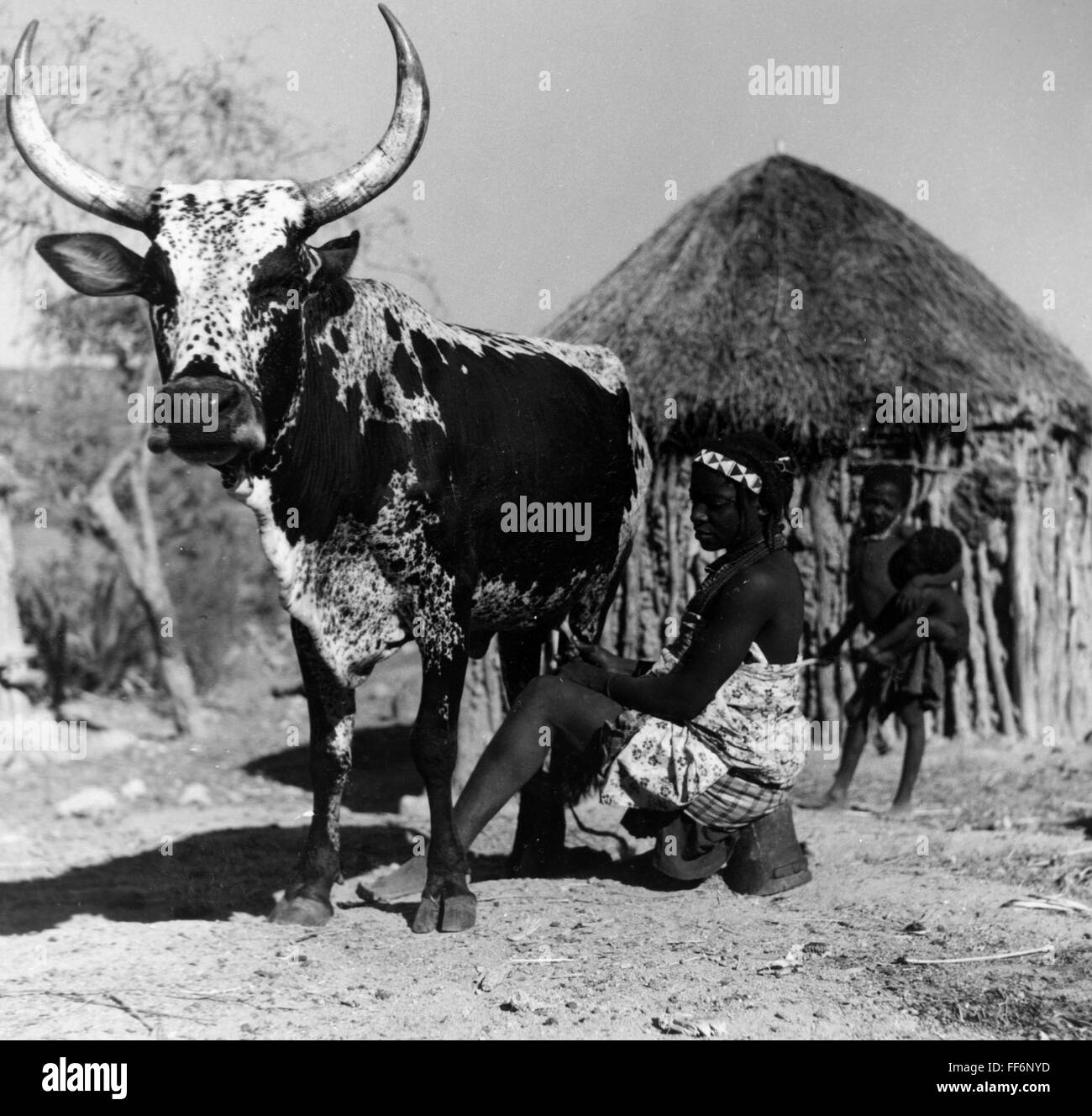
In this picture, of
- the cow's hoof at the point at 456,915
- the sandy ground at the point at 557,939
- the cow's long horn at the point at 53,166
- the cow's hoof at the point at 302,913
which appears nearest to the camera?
the sandy ground at the point at 557,939

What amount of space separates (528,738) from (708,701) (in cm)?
63

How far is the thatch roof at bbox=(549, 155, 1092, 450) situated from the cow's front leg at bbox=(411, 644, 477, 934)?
3699 mm

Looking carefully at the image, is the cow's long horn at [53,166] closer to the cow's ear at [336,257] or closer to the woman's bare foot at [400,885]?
the cow's ear at [336,257]

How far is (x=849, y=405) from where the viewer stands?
8008mm

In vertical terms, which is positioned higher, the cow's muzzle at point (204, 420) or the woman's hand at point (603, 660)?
the cow's muzzle at point (204, 420)

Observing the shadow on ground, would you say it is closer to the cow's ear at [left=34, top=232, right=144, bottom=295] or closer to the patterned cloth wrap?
the patterned cloth wrap

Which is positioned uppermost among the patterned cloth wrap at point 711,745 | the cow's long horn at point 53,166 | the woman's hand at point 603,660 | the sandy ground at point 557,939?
the cow's long horn at point 53,166

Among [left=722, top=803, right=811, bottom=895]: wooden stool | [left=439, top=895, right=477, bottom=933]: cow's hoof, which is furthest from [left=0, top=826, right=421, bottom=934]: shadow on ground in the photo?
[left=722, top=803, right=811, bottom=895]: wooden stool

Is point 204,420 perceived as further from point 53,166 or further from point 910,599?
point 910,599

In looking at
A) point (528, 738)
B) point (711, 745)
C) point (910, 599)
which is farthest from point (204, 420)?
point (910, 599)

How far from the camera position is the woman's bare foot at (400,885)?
487cm

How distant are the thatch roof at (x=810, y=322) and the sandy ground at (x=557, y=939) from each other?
227cm

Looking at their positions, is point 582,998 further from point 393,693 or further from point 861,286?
point 393,693

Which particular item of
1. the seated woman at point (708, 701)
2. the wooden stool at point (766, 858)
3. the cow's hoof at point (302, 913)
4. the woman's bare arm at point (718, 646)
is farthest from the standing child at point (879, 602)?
the cow's hoof at point (302, 913)
